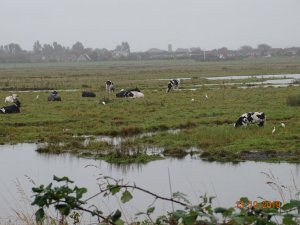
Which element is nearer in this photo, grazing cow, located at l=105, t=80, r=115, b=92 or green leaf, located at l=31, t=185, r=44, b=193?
green leaf, located at l=31, t=185, r=44, b=193

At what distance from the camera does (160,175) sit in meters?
14.2

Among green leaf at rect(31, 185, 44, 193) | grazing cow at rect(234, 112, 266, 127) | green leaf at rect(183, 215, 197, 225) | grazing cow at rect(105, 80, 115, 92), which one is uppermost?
green leaf at rect(31, 185, 44, 193)

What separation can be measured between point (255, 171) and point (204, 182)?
1.86 metres

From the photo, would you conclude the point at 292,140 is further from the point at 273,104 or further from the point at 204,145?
the point at 273,104

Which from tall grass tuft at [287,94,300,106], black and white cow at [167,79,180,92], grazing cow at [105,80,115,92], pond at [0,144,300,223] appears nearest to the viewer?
pond at [0,144,300,223]

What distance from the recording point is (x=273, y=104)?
28.0 m

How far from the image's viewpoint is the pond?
38.2ft

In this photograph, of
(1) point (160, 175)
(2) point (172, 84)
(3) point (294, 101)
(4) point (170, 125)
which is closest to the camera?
(1) point (160, 175)

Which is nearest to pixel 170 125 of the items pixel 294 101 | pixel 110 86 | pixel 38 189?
pixel 294 101

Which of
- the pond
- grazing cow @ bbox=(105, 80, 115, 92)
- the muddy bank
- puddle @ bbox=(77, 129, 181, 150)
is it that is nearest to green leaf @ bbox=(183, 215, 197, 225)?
the pond

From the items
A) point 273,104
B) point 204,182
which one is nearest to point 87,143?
point 204,182

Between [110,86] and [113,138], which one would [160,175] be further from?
[110,86]

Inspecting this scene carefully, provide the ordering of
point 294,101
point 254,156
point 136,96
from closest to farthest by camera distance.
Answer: point 254,156 < point 294,101 < point 136,96

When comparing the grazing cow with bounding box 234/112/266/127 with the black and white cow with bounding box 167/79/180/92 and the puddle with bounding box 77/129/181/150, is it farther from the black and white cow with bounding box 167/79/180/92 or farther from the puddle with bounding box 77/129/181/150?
the black and white cow with bounding box 167/79/180/92
